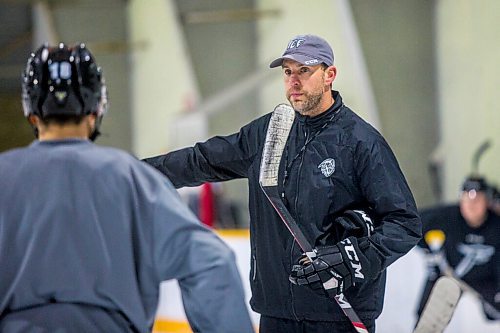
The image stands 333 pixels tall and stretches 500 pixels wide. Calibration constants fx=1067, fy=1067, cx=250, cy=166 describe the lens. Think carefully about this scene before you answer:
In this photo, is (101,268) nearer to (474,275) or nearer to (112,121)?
(474,275)

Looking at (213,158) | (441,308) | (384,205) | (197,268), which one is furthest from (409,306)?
(197,268)

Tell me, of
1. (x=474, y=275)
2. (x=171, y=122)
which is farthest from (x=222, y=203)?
(x=474, y=275)

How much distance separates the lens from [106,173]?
185 centimetres

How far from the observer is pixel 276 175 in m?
2.80

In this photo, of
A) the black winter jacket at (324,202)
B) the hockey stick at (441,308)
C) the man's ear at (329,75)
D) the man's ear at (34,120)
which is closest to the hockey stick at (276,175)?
the black winter jacket at (324,202)

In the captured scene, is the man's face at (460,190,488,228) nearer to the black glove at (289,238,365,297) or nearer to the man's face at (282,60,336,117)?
the man's face at (282,60,336,117)

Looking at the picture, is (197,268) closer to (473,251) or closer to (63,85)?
(63,85)

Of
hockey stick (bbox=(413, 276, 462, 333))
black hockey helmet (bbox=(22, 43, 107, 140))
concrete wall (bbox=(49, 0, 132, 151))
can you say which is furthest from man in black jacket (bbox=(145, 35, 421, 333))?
concrete wall (bbox=(49, 0, 132, 151))

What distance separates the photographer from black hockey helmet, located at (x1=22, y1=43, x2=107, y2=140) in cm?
189

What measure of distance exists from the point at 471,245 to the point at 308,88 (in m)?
2.66

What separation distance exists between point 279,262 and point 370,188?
317 mm

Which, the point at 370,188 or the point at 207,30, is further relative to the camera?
the point at 207,30

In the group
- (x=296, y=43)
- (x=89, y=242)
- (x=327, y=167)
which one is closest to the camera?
(x=89, y=242)

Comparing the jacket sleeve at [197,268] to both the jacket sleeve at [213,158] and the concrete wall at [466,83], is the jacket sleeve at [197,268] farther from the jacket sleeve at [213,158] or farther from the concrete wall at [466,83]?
the concrete wall at [466,83]
